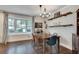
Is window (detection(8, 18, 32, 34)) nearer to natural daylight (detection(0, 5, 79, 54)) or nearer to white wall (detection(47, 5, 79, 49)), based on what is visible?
natural daylight (detection(0, 5, 79, 54))

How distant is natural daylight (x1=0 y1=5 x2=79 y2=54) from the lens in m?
3.43

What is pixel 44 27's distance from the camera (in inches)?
166

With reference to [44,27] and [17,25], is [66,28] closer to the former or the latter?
[44,27]

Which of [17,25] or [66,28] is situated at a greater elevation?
[17,25]

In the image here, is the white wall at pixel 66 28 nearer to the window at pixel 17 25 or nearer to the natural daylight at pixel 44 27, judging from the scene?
the natural daylight at pixel 44 27

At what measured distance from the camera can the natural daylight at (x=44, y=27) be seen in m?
3.43

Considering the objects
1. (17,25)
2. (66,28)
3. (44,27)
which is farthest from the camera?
(44,27)

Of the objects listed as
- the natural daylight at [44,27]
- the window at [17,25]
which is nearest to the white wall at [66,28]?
the natural daylight at [44,27]

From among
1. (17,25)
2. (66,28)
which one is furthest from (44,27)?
(17,25)

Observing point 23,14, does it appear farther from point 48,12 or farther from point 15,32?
point 48,12

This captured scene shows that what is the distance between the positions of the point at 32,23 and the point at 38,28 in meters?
0.51

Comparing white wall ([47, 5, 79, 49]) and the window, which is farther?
the window

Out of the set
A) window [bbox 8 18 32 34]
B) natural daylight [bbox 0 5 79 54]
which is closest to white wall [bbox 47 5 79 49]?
natural daylight [bbox 0 5 79 54]

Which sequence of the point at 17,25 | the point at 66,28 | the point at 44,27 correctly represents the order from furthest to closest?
the point at 44,27
the point at 17,25
the point at 66,28
